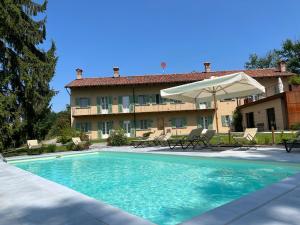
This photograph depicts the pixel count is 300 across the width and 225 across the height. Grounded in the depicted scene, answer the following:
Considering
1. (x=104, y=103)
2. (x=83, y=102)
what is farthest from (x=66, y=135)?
(x=104, y=103)

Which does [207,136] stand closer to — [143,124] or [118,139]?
[118,139]

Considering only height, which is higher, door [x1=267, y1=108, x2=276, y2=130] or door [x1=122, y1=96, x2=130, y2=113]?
door [x1=122, y1=96, x2=130, y2=113]

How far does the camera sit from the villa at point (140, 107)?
32.2m

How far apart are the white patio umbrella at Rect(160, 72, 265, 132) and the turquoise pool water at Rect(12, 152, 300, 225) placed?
2625mm

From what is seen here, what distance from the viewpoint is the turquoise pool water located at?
4.62m

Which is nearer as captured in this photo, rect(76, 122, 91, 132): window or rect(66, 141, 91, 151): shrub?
rect(66, 141, 91, 151): shrub

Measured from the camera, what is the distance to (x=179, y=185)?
20.2 feet

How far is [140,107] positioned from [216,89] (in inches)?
827

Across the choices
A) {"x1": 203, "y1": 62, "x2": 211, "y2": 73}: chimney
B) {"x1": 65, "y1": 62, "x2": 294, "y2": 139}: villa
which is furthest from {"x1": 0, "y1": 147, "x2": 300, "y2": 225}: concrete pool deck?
{"x1": 203, "y1": 62, "x2": 211, "y2": 73}: chimney

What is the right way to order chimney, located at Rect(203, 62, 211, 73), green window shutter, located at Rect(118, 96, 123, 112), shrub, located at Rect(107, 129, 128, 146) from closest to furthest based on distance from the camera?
shrub, located at Rect(107, 129, 128, 146)
green window shutter, located at Rect(118, 96, 123, 112)
chimney, located at Rect(203, 62, 211, 73)

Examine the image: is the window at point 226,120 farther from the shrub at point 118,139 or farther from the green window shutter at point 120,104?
the shrub at point 118,139

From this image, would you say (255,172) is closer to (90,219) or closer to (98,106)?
(90,219)

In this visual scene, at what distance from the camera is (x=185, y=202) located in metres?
4.86

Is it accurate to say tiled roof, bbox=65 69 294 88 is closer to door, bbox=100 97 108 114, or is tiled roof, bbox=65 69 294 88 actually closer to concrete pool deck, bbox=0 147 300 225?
door, bbox=100 97 108 114
